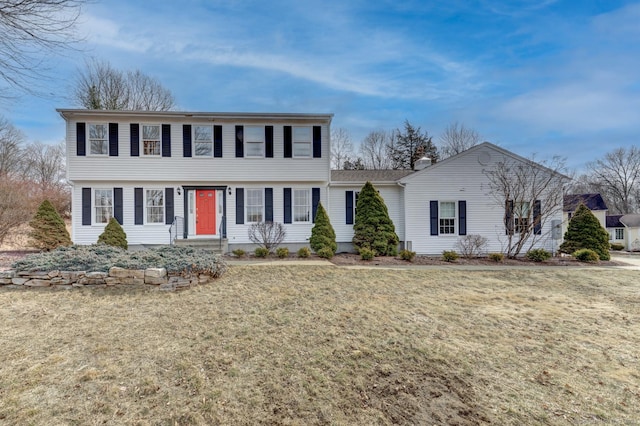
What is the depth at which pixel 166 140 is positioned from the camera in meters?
12.0

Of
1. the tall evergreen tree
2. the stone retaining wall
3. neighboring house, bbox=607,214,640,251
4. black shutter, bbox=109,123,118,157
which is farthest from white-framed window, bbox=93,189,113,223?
neighboring house, bbox=607,214,640,251

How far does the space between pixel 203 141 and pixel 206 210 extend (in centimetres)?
294

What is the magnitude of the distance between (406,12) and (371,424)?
11.7 meters

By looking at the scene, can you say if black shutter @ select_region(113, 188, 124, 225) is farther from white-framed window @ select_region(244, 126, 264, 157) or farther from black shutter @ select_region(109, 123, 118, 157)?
white-framed window @ select_region(244, 126, 264, 157)

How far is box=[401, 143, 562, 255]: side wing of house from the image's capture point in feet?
42.2

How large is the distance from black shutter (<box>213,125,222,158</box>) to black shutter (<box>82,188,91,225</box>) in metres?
5.33

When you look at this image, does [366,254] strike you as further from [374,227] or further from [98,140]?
[98,140]

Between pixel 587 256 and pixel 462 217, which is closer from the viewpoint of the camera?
pixel 587 256

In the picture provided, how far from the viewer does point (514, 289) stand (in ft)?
24.1

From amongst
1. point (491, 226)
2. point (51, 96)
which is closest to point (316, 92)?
point (491, 226)

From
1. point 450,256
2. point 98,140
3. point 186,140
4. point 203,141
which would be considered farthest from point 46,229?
Answer: point 450,256

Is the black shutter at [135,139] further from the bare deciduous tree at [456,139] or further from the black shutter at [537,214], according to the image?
the bare deciduous tree at [456,139]

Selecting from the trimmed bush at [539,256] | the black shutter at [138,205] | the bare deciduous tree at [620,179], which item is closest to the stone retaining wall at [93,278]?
the black shutter at [138,205]

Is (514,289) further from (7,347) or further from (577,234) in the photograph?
(7,347)
